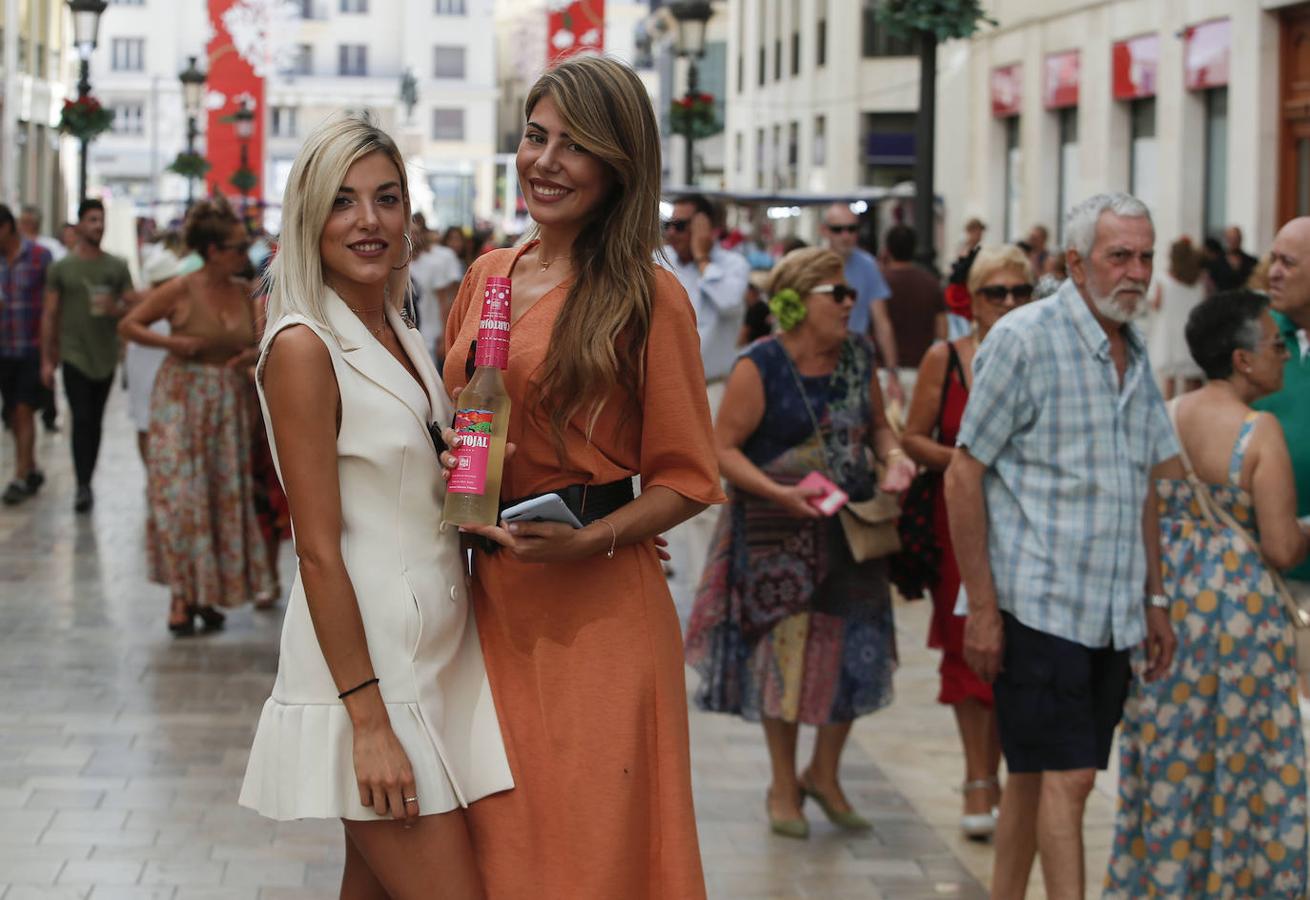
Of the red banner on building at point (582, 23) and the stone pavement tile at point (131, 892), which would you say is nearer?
the stone pavement tile at point (131, 892)

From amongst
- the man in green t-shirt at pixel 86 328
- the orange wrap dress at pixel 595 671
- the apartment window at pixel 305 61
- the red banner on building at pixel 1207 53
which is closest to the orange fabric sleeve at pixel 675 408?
the orange wrap dress at pixel 595 671

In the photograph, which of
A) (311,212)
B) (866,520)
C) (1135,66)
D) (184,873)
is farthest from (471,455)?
(1135,66)

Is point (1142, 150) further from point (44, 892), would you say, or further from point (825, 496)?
point (44, 892)

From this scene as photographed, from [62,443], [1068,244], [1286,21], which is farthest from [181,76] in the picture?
[1068,244]

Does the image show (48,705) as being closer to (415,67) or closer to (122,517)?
(122,517)

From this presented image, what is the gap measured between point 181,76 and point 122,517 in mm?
26752

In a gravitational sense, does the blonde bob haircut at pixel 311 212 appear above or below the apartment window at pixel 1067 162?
below

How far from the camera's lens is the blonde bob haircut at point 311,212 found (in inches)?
137

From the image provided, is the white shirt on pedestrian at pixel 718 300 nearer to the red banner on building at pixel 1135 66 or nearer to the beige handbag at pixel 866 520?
the beige handbag at pixel 866 520

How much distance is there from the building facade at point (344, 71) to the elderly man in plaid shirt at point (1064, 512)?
94.6 meters

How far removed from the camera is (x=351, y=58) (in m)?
103

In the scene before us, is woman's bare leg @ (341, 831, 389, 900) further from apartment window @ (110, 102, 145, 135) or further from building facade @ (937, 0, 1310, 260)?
apartment window @ (110, 102, 145, 135)

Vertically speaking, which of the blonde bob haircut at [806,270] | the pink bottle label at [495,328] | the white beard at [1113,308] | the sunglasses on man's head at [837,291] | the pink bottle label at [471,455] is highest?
the blonde bob haircut at [806,270]

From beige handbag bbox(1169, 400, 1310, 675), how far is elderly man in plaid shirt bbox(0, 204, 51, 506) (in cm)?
1095
